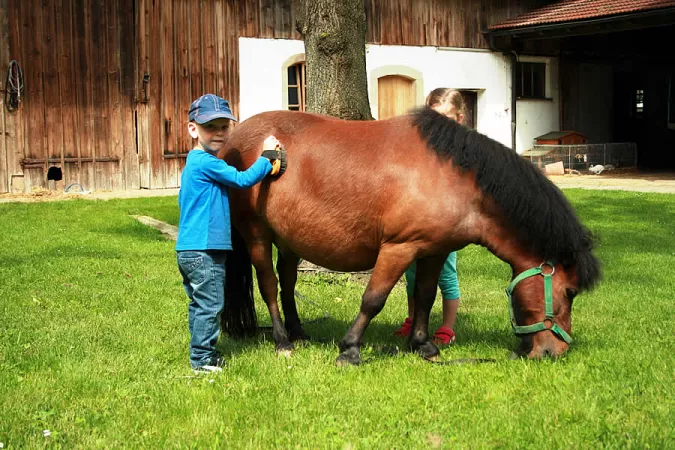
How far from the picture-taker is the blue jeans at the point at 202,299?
4699mm

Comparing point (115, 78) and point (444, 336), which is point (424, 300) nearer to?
point (444, 336)

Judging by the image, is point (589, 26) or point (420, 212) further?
point (589, 26)

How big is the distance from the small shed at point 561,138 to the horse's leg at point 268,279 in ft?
57.6

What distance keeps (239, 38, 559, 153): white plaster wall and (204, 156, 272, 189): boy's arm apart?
42.9 ft

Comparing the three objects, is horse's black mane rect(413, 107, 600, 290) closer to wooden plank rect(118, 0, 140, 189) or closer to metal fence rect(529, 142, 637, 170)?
wooden plank rect(118, 0, 140, 189)

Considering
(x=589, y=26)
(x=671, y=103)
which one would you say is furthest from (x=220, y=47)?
(x=671, y=103)

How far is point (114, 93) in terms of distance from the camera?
1600cm

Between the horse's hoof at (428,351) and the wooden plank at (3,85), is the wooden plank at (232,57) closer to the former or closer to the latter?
the wooden plank at (3,85)

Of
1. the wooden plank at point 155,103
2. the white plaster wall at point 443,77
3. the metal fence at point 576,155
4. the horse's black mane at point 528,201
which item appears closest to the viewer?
the horse's black mane at point 528,201

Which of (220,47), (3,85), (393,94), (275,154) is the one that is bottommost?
(275,154)

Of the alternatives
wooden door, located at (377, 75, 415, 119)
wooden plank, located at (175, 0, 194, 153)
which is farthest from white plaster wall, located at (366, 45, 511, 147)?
wooden plank, located at (175, 0, 194, 153)

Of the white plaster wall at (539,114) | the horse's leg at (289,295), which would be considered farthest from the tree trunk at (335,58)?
the white plaster wall at (539,114)

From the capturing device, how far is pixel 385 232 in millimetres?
4703

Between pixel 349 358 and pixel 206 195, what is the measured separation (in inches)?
53.1
